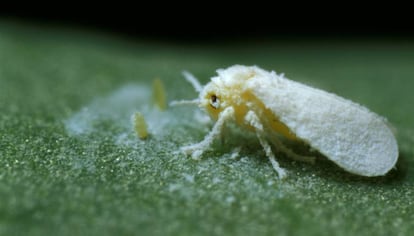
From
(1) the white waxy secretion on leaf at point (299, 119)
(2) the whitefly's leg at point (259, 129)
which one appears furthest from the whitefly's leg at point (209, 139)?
(2) the whitefly's leg at point (259, 129)

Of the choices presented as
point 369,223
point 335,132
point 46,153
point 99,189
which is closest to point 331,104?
point 335,132

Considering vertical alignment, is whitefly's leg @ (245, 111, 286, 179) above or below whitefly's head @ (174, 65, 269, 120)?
below

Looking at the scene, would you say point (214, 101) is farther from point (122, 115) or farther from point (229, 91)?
point (122, 115)

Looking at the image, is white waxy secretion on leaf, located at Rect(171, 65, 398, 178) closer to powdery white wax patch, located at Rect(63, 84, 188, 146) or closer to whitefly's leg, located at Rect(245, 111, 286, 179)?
whitefly's leg, located at Rect(245, 111, 286, 179)

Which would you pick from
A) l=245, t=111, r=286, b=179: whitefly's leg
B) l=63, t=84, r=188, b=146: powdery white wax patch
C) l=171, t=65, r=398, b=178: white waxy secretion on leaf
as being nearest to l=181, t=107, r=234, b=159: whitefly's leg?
l=171, t=65, r=398, b=178: white waxy secretion on leaf

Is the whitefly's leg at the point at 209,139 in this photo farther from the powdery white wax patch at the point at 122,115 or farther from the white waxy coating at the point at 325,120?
the powdery white wax patch at the point at 122,115

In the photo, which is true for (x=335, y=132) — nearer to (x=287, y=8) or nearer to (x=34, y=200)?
(x=34, y=200)

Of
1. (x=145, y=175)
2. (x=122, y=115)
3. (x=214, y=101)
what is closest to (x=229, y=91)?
(x=214, y=101)
